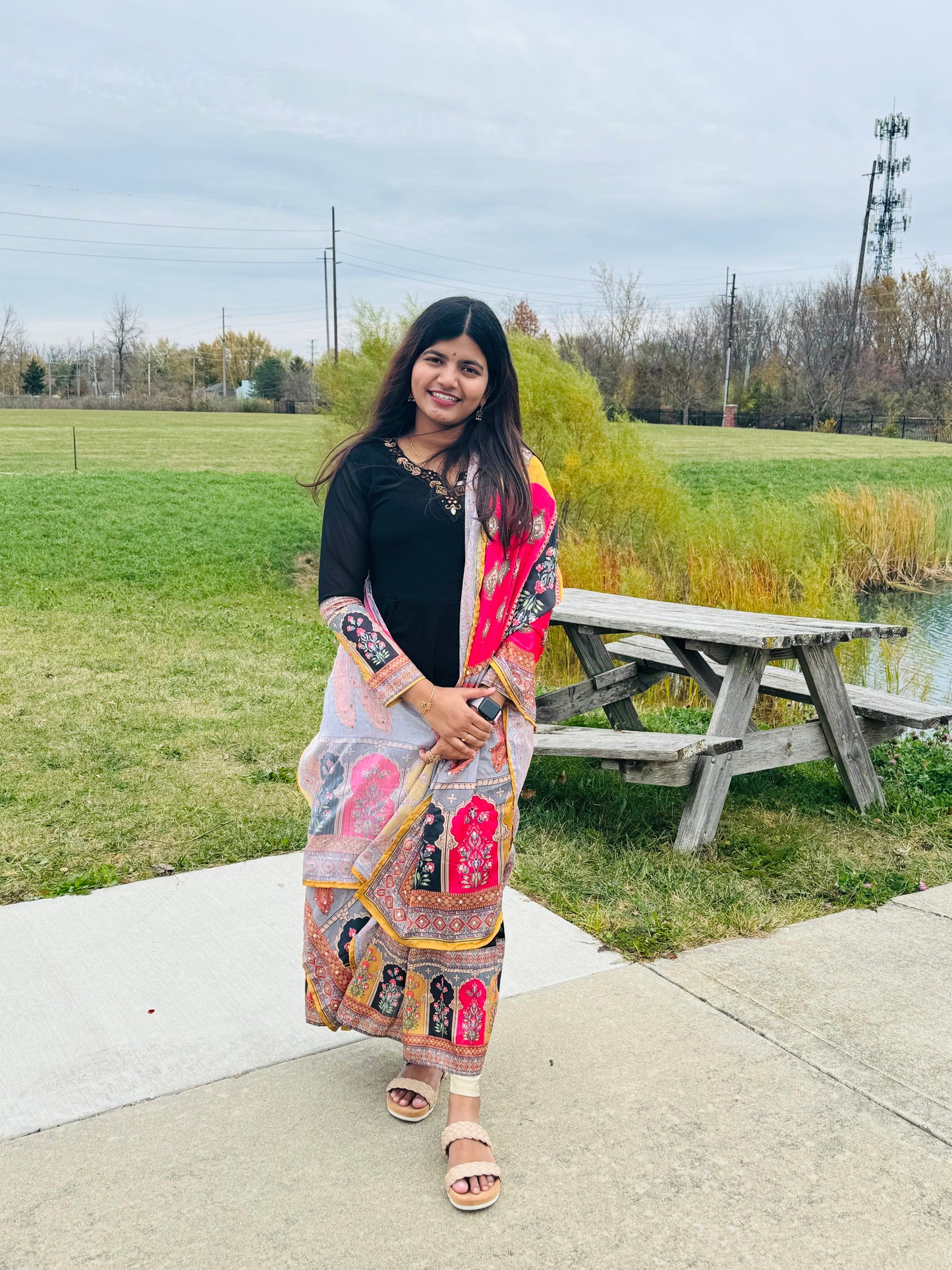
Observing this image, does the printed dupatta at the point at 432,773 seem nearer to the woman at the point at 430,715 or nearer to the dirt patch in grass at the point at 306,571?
the woman at the point at 430,715

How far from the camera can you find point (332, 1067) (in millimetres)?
2895

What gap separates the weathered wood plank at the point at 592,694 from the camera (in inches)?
219

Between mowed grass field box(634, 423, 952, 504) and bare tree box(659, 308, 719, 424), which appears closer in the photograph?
mowed grass field box(634, 423, 952, 504)

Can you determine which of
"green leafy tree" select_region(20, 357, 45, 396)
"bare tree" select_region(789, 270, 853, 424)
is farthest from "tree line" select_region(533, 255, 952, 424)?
"green leafy tree" select_region(20, 357, 45, 396)

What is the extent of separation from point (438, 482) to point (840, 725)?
2841mm

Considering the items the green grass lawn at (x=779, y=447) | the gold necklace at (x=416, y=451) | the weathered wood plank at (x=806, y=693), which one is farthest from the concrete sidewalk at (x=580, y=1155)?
the green grass lawn at (x=779, y=447)

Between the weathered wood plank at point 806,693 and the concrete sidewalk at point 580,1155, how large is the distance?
1776mm

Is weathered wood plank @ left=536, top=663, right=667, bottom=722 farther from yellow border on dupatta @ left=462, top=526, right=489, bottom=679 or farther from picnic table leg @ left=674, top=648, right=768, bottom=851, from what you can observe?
yellow border on dupatta @ left=462, top=526, right=489, bottom=679

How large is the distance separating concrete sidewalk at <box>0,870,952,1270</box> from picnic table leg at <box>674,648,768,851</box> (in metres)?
1.17

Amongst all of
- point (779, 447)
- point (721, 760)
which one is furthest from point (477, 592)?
point (779, 447)

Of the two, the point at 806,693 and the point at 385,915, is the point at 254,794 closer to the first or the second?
the point at 806,693

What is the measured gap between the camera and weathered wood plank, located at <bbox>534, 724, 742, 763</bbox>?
4387 mm

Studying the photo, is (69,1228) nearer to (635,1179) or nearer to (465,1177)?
(465,1177)

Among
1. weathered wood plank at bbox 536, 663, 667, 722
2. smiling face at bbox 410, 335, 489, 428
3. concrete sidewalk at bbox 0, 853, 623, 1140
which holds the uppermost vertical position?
smiling face at bbox 410, 335, 489, 428
